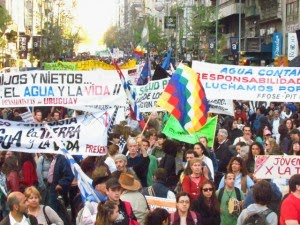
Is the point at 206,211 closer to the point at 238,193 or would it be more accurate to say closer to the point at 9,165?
the point at 238,193

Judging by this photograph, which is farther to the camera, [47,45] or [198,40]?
[47,45]

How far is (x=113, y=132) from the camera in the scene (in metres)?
13.8

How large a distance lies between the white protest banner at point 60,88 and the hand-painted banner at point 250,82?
5.36 feet

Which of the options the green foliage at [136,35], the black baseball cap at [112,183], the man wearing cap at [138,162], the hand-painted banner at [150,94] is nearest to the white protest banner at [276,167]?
the black baseball cap at [112,183]

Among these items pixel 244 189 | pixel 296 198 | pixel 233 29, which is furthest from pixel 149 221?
pixel 233 29

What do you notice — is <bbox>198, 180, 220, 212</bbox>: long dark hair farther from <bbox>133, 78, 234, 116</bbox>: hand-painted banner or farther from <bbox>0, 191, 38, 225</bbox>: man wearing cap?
<bbox>133, 78, 234, 116</bbox>: hand-painted banner

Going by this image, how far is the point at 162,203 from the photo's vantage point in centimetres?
891

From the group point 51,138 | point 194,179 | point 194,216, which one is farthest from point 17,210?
point 194,179

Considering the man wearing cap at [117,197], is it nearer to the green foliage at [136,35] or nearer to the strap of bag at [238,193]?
the strap of bag at [238,193]

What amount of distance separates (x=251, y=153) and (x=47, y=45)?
65.2m

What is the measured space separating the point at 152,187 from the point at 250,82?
18.8 ft

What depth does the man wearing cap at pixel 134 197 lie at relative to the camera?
331 inches

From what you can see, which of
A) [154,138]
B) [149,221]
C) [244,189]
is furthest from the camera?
[154,138]

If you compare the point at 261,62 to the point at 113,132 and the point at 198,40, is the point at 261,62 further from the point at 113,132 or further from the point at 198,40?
the point at 113,132
